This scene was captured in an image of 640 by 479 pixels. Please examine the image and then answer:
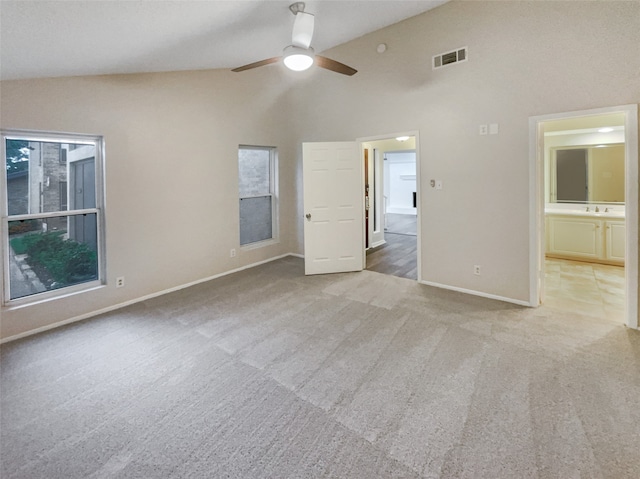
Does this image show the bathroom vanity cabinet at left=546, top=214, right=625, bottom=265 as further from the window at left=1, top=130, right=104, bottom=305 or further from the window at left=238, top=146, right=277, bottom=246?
the window at left=1, top=130, right=104, bottom=305

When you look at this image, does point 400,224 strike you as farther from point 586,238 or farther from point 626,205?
point 626,205

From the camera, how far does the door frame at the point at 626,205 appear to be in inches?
117

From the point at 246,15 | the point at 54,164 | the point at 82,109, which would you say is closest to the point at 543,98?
the point at 246,15

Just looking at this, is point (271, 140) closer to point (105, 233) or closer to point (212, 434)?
point (105, 233)

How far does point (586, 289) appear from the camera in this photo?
421cm

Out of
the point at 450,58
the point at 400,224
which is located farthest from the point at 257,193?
the point at 400,224

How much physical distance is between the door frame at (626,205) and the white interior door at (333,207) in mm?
2353

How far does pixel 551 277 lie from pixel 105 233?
6.08 metres

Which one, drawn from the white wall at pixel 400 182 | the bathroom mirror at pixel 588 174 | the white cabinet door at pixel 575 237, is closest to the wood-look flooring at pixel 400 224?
the white wall at pixel 400 182

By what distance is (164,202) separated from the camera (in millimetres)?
4254

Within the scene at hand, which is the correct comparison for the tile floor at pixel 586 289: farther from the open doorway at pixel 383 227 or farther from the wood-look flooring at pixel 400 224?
the wood-look flooring at pixel 400 224

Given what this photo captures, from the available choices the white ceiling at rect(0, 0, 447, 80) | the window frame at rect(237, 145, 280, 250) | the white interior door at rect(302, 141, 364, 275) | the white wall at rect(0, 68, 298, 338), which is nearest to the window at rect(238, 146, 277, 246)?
the window frame at rect(237, 145, 280, 250)

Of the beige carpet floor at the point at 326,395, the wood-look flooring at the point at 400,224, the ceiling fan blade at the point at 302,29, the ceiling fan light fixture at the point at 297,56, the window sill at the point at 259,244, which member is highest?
the ceiling fan blade at the point at 302,29

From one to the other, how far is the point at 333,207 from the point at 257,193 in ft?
5.02
